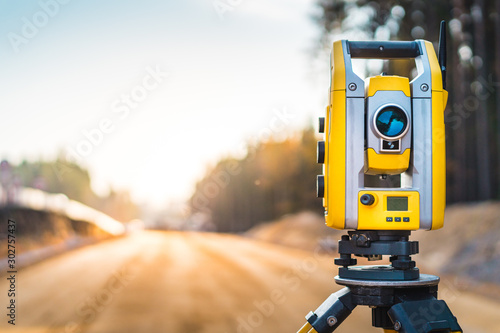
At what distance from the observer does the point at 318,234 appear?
3381cm

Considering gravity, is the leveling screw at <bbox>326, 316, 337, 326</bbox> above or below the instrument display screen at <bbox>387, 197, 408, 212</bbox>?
below

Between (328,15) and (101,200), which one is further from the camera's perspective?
(101,200)

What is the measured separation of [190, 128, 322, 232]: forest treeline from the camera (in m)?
45.1

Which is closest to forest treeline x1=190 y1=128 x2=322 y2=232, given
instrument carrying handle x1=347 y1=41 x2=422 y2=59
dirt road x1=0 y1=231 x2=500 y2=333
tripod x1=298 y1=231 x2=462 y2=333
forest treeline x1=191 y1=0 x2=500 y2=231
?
forest treeline x1=191 y1=0 x2=500 y2=231

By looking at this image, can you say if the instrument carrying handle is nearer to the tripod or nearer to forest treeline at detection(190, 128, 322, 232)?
the tripod

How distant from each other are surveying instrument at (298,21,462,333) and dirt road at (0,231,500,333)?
4.88 m

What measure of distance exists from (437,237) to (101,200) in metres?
162

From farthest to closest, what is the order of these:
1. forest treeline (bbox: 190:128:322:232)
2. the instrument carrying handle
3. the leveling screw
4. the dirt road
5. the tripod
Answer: forest treeline (bbox: 190:128:322:232), the dirt road, the instrument carrying handle, the leveling screw, the tripod

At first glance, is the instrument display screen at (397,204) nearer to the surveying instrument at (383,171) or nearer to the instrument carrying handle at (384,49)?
the surveying instrument at (383,171)

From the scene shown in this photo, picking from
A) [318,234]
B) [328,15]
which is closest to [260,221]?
[318,234]

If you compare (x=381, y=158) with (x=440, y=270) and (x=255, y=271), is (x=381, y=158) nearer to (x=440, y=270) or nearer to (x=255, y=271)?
(x=255, y=271)

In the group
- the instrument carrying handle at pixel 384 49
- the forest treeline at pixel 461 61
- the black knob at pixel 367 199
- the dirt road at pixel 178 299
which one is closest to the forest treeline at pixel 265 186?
the forest treeline at pixel 461 61

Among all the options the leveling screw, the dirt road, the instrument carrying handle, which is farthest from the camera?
the dirt road

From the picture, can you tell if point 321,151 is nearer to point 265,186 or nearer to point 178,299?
point 178,299
